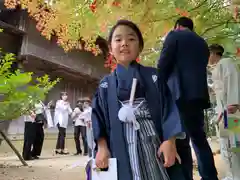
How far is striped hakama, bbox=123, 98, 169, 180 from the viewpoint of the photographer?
124cm

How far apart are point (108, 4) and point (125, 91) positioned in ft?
2.01

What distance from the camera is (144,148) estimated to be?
1.28 meters

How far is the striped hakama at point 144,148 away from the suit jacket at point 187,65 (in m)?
0.80

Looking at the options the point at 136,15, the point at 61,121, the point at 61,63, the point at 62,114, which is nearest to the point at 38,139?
the point at 61,121

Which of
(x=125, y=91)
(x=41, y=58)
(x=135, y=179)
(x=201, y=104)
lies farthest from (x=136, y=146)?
(x=41, y=58)

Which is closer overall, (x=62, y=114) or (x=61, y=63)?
(x=62, y=114)

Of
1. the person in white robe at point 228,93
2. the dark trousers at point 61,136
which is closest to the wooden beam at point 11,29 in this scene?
the dark trousers at point 61,136

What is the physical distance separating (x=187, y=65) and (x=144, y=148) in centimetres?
113

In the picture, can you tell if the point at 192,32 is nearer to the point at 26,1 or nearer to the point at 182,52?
the point at 182,52

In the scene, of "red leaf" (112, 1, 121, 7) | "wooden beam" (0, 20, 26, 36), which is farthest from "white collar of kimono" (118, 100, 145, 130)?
"wooden beam" (0, 20, 26, 36)

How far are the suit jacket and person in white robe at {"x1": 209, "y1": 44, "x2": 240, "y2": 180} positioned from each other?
62 centimetres

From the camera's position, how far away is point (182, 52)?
2234 millimetres

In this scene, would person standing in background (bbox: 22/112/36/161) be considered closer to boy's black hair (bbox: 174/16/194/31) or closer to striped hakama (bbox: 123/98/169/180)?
boy's black hair (bbox: 174/16/194/31)

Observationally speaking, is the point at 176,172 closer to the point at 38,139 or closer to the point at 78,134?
the point at 38,139
